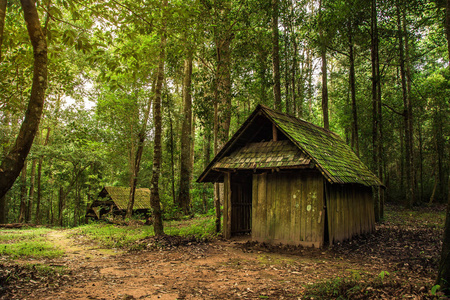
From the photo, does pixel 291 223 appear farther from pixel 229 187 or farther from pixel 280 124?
pixel 280 124

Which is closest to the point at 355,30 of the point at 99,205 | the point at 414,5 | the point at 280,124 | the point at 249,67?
the point at 414,5

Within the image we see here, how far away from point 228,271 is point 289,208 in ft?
11.9

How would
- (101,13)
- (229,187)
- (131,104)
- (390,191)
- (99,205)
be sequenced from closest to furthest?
(101,13) < (229,187) < (131,104) < (99,205) < (390,191)

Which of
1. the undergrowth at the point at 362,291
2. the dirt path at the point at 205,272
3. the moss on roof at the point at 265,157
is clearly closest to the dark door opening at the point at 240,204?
the moss on roof at the point at 265,157

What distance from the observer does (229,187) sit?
11211mm

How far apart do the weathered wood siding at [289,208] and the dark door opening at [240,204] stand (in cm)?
166

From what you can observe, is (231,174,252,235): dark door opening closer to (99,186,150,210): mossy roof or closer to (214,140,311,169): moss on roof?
(214,140,311,169): moss on roof

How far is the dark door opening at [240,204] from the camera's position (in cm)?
1214

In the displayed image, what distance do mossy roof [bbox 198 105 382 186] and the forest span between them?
73.1 inches

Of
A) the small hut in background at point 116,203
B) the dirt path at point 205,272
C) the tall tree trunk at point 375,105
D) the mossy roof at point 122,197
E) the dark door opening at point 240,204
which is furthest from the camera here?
the mossy roof at point 122,197

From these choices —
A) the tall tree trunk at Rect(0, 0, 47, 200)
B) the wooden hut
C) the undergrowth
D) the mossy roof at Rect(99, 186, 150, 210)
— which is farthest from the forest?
the undergrowth

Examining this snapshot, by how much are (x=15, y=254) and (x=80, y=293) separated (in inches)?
193

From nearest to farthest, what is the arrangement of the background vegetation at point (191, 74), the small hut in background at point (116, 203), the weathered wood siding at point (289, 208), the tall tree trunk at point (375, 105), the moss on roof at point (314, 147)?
the background vegetation at point (191, 74), the moss on roof at point (314, 147), the weathered wood siding at point (289, 208), the tall tree trunk at point (375, 105), the small hut in background at point (116, 203)

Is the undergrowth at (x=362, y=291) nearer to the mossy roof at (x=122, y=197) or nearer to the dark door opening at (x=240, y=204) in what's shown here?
the dark door opening at (x=240, y=204)
